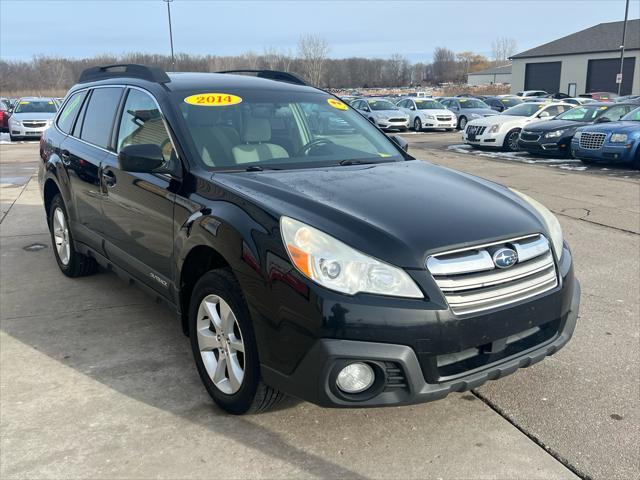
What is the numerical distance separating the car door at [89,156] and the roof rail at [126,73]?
0.14 meters

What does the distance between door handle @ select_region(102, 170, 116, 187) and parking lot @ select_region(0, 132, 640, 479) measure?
1002 mm

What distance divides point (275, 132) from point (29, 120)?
755 inches

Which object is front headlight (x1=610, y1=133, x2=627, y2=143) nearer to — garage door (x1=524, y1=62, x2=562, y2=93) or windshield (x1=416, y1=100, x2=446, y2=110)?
windshield (x1=416, y1=100, x2=446, y2=110)

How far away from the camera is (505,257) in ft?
8.68

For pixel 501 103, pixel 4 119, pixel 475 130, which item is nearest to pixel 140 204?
pixel 475 130

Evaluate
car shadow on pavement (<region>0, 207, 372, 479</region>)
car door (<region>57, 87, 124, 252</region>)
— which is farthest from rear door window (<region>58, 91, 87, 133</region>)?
car shadow on pavement (<region>0, 207, 372, 479</region>)

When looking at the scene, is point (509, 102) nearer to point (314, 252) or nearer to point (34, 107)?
point (34, 107)

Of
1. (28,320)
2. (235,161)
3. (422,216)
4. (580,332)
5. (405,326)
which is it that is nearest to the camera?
(405,326)

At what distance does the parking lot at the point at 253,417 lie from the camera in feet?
8.59

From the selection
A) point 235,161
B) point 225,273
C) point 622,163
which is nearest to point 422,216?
point 225,273

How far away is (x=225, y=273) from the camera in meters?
2.84

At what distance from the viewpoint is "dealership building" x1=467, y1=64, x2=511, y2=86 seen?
88.0m

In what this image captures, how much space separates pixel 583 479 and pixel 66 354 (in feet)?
9.86

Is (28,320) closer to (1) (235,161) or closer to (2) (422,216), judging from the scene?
(1) (235,161)
